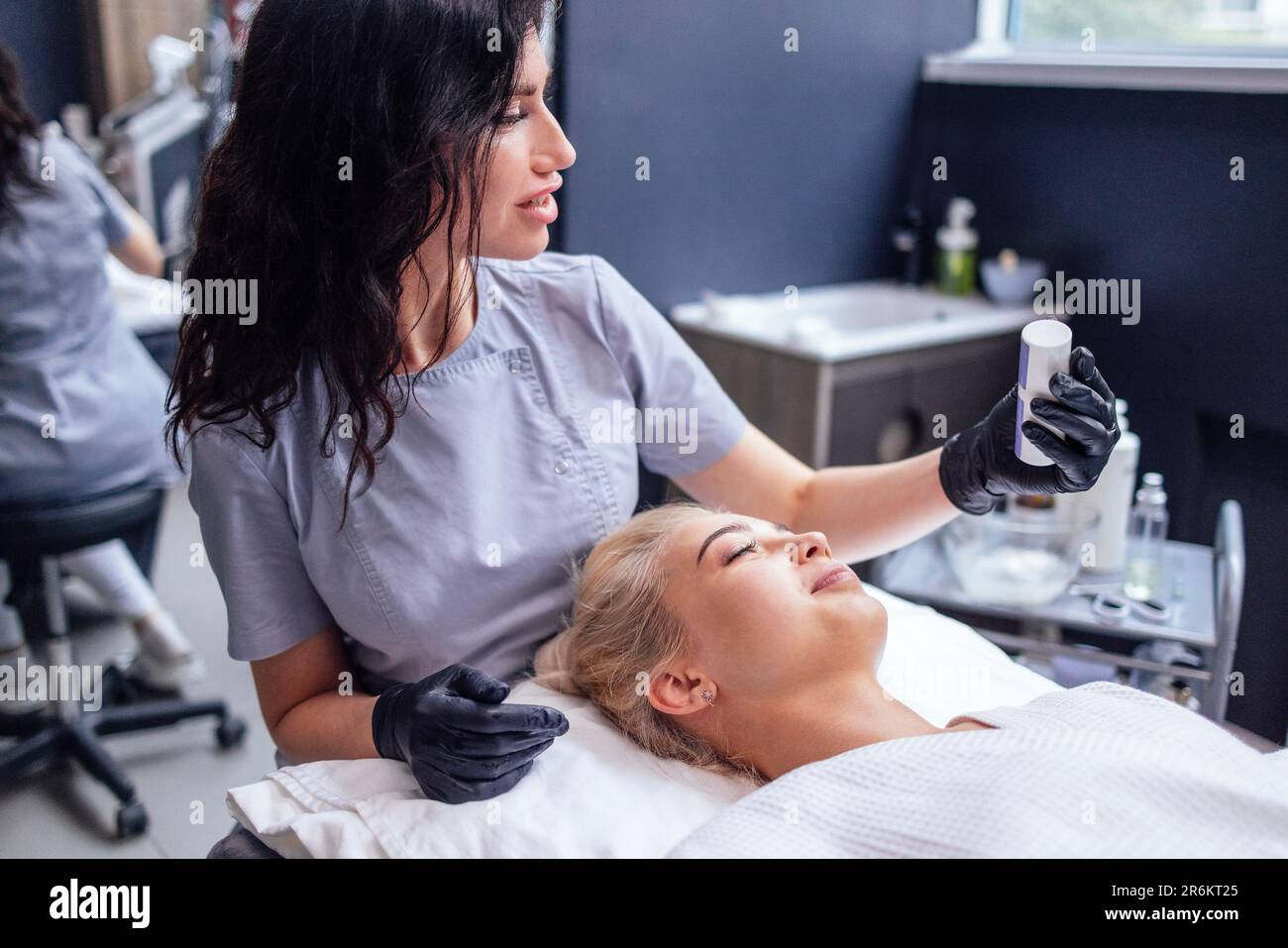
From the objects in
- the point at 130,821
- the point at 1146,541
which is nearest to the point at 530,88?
the point at 1146,541

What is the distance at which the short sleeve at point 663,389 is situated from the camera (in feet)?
4.32

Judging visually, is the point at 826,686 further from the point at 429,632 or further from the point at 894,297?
the point at 894,297

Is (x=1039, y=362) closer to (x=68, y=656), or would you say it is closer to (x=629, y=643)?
(x=629, y=643)

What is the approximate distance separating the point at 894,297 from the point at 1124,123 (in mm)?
585

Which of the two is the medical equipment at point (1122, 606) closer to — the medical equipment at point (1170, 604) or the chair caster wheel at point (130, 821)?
the medical equipment at point (1170, 604)

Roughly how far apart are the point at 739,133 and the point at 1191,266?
892mm

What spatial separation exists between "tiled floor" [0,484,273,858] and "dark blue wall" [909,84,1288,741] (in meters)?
1.92

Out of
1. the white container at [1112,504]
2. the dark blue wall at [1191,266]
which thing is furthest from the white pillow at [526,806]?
the dark blue wall at [1191,266]

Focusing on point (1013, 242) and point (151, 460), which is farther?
point (1013, 242)

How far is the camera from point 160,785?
7.32 feet

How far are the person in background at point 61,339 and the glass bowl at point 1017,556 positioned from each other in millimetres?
1477

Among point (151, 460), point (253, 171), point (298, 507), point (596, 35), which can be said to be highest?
point (596, 35)
